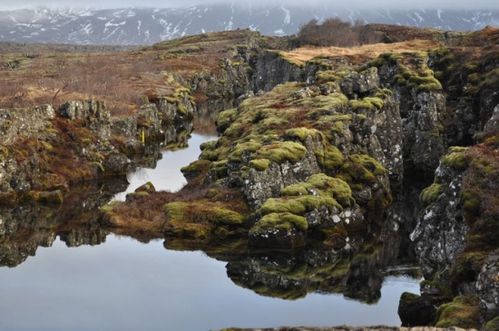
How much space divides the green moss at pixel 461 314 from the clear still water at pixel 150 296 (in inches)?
379

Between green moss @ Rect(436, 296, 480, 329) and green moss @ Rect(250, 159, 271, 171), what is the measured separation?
31008 millimetres

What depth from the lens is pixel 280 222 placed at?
51625 mm

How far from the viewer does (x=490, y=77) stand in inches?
3356

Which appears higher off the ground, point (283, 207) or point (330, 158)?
point (330, 158)

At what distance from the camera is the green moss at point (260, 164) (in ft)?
191

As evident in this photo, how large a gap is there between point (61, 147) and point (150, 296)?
43023mm

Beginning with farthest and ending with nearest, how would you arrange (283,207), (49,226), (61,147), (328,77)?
(328,77)
(61,147)
(49,226)
(283,207)

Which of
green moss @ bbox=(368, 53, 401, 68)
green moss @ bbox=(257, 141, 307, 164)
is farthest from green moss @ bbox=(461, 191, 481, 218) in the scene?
green moss @ bbox=(368, 53, 401, 68)

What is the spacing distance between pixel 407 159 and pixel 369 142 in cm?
1562

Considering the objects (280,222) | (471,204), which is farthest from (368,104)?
(471,204)

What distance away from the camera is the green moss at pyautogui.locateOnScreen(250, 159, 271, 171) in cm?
5831

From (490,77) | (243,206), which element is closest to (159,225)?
(243,206)

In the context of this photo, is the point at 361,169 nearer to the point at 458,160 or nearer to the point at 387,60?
the point at 458,160

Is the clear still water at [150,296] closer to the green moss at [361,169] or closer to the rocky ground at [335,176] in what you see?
the rocky ground at [335,176]
